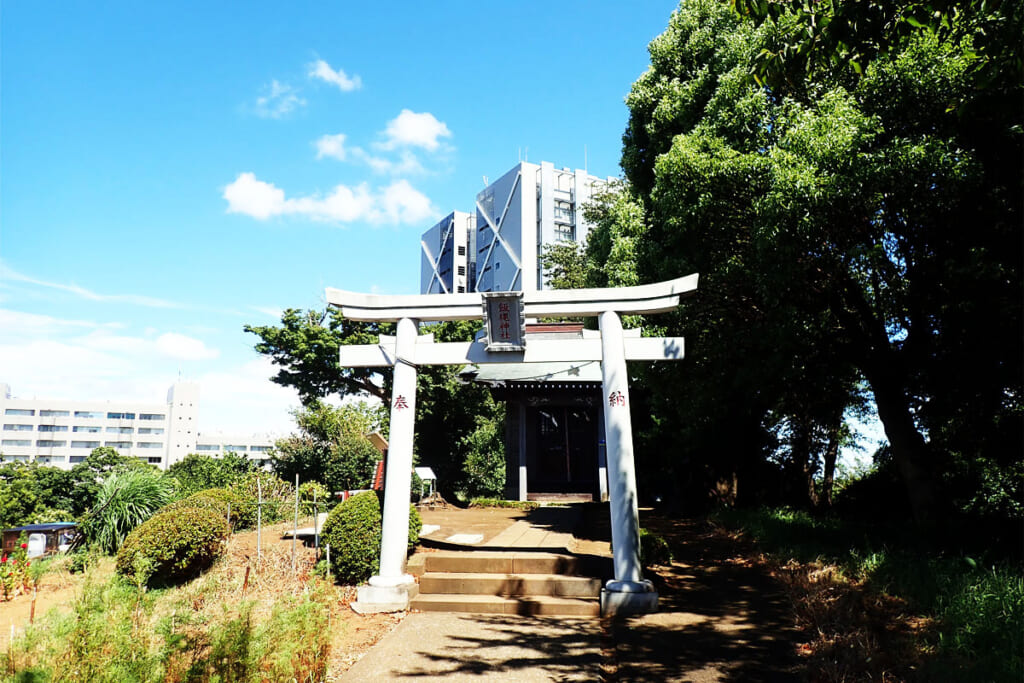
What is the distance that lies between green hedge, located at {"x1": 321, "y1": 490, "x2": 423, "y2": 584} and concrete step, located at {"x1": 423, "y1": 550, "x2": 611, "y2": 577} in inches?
33.8

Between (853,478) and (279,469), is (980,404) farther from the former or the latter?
(279,469)

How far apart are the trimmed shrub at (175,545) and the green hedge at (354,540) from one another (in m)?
2.01

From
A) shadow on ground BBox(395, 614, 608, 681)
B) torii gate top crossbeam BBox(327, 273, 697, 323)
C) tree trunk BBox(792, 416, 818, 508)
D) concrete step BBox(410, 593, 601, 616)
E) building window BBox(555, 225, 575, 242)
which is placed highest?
building window BBox(555, 225, 575, 242)

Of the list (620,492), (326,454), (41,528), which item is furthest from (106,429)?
(620,492)

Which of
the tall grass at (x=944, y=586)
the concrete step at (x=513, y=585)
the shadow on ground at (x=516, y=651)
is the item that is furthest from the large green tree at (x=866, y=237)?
the shadow on ground at (x=516, y=651)

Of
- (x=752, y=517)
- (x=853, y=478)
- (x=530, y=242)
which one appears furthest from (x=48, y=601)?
(x=530, y=242)

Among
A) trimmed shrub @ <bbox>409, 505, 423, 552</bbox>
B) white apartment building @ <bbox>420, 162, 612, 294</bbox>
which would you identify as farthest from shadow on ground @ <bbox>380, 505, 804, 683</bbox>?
white apartment building @ <bbox>420, 162, 612, 294</bbox>

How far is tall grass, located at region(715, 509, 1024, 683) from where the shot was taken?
4789mm

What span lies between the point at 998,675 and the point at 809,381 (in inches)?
289

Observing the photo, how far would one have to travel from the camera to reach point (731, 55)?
11398mm

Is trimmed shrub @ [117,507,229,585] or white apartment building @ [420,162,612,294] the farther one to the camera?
white apartment building @ [420,162,612,294]

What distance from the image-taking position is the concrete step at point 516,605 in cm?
781

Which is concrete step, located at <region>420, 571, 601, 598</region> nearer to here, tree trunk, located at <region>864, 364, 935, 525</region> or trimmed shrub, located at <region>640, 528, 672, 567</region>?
trimmed shrub, located at <region>640, 528, 672, 567</region>

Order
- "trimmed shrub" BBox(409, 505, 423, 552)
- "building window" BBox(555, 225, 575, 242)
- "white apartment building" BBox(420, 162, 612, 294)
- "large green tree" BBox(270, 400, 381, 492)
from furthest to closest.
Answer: "building window" BBox(555, 225, 575, 242), "white apartment building" BBox(420, 162, 612, 294), "large green tree" BBox(270, 400, 381, 492), "trimmed shrub" BBox(409, 505, 423, 552)
